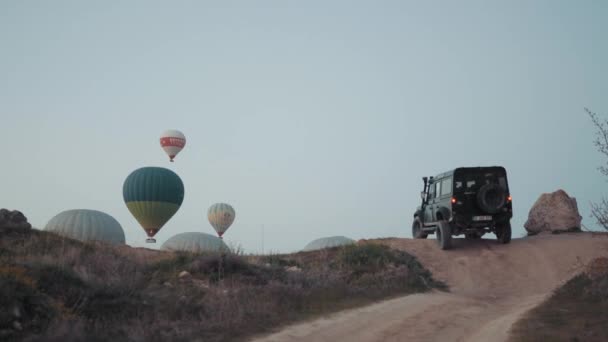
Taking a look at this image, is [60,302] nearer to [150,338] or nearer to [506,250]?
[150,338]

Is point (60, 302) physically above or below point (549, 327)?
above

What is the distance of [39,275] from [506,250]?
17.2 meters

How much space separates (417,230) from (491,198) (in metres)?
5.48

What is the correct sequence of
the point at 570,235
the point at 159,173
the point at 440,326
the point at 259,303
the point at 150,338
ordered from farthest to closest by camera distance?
the point at 159,173 < the point at 570,235 < the point at 259,303 < the point at 440,326 < the point at 150,338

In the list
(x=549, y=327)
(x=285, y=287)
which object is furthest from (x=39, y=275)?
(x=549, y=327)

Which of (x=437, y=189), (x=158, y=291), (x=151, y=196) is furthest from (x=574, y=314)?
(x=151, y=196)

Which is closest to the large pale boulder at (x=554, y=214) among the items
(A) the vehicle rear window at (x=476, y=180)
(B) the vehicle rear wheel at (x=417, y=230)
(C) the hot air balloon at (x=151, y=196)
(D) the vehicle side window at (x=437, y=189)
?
(B) the vehicle rear wheel at (x=417, y=230)

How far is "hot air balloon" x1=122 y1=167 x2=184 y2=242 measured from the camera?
1677 inches

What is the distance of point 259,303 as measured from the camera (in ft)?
37.2

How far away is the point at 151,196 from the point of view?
42625 mm

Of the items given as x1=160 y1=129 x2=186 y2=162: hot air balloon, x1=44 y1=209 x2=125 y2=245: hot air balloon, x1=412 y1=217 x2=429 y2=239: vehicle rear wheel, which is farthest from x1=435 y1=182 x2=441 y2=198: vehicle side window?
x1=160 y1=129 x2=186 y2=162: hot air balloon

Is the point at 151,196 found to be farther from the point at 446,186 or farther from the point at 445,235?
the point at 445,235

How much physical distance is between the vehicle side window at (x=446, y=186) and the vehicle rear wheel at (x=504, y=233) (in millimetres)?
2535

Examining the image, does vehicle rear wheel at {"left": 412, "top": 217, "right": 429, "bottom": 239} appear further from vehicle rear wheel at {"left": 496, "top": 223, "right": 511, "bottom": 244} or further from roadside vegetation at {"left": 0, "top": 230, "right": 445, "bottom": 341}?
roadside vegetation at {"left": 0, "top": 230, "right": 445, "bottom": 341}
